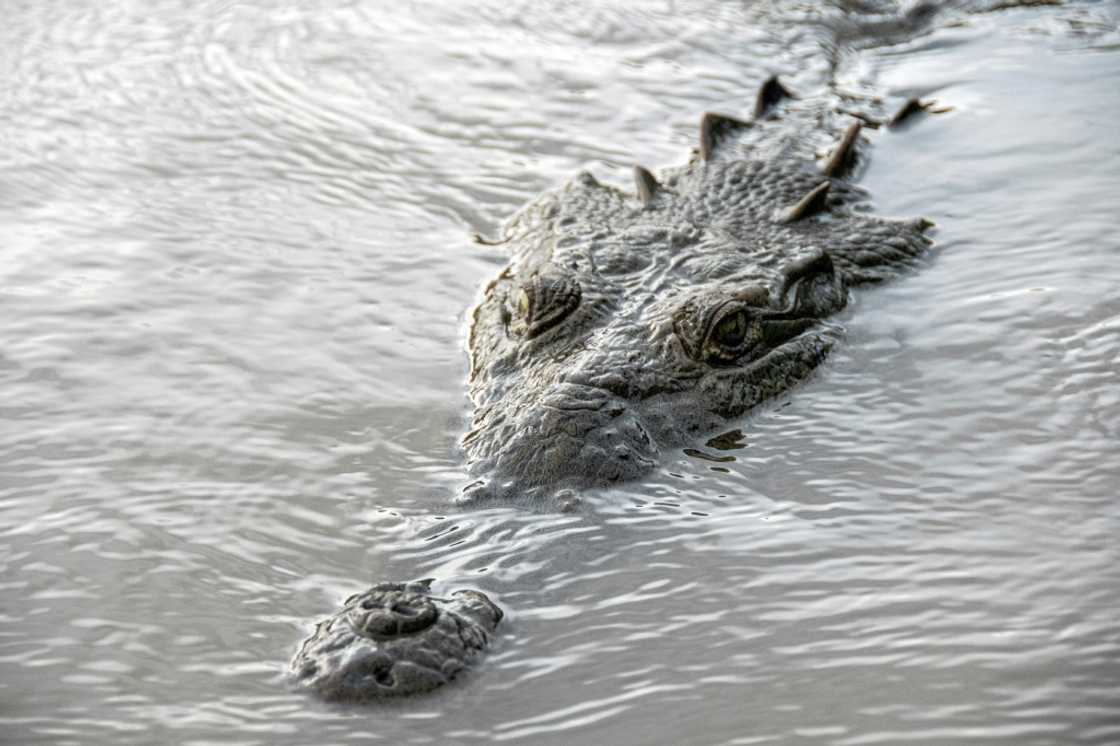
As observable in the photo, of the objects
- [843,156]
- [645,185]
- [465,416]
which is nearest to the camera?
[465,416]

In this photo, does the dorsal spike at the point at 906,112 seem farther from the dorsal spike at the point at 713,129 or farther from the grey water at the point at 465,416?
the dorsal spike at the point at 713,129

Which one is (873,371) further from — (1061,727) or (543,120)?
(543,120)

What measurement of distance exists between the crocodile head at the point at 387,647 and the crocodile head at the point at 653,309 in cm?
87

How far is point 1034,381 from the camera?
533 centimetres

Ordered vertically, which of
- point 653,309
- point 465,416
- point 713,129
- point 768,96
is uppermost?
point 768,96

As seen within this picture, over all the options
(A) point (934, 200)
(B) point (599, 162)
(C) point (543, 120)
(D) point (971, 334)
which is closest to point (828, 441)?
(D) point (971, 334)

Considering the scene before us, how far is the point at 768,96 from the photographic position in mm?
8391

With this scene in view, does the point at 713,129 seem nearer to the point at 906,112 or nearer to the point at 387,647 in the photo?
the point at 906,112

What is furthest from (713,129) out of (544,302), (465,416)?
(465,416)

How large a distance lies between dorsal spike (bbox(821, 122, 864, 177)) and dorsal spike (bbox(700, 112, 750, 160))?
0.66 metres

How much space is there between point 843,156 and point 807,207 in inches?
30.1

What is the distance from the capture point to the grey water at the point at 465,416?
148 inches

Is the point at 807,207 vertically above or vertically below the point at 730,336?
above

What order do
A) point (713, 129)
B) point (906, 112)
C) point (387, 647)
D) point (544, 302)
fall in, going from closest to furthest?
point (387, 647) → point (544, 302) → point (713, 129) → point (906, 112)
